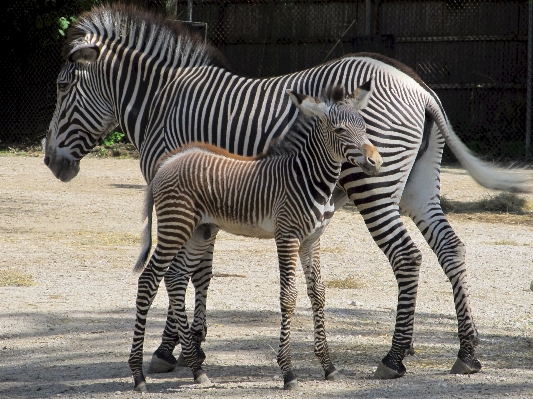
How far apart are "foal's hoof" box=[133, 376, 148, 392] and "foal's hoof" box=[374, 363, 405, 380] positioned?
1430 millimetres

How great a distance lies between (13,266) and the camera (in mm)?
7961

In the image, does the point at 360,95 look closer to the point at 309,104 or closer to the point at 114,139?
the point at 309,104

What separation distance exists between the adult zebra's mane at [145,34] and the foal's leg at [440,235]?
1.64 metres

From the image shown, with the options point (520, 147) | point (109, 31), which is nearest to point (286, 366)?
point (109, 31)

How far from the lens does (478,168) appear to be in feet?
18.4

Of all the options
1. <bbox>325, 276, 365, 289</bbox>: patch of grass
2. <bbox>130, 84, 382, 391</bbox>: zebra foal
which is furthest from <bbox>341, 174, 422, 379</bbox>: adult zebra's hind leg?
<bbox>325, 276, 365, 289</bbox>: patch of grass

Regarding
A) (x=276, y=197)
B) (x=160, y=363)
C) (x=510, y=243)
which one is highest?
(x=276, y=197)

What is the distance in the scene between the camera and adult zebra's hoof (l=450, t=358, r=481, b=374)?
503 centimetres

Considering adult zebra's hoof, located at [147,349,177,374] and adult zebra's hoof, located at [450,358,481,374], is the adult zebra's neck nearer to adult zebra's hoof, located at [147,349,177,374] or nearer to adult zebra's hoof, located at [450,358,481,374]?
adult zebra's hoof, located at [147,349,177,374]

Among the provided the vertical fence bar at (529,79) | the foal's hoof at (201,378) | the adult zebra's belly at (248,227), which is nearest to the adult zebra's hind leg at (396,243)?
the adult zebra's belly at (248,227)

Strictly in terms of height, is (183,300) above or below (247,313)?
above

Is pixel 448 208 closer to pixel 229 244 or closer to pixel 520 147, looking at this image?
pixel 229 244

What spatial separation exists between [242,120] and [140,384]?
75.9 inches

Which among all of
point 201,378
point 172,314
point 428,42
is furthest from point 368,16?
point 201,378
